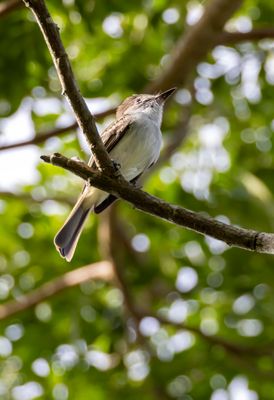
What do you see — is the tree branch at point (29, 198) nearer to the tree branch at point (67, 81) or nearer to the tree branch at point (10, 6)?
the tree branch at point (10, 6)

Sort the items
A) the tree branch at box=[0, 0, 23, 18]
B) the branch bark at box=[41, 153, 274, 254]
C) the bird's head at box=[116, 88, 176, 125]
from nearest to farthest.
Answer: the branch bark at box=[41, 153, 274, 254] → the bird's head at box=[116, 88, 176, 125] → the tree branch at box=[0, 0, 23, 18]

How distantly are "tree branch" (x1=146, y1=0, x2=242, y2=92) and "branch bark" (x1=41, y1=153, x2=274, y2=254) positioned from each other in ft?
9.00

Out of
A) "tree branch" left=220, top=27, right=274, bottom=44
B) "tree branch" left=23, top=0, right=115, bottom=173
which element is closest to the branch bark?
"tree branch" left=23, top=0, right=115, bottom=173

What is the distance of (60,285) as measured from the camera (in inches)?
276

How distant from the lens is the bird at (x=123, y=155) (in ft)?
16.5

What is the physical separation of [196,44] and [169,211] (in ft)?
9.41

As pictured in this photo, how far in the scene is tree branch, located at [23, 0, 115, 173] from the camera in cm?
346

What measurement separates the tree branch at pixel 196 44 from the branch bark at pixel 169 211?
108 inches

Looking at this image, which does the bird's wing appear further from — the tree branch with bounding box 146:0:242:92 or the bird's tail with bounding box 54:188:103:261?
the tree branch with bounding box 146:0:242:92

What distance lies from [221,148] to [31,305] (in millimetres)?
2449

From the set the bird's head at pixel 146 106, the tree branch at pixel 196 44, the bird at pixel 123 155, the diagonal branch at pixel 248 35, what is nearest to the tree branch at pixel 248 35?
the diagonal branch at pixel 248 35

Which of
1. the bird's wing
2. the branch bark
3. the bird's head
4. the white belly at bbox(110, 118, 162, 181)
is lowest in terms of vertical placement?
the bird's head

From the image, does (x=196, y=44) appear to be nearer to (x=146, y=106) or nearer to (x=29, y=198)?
(x=146, y=106)

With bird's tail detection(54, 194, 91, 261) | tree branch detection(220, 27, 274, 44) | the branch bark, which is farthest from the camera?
tree branch detection(220, 27, 274, 44)
